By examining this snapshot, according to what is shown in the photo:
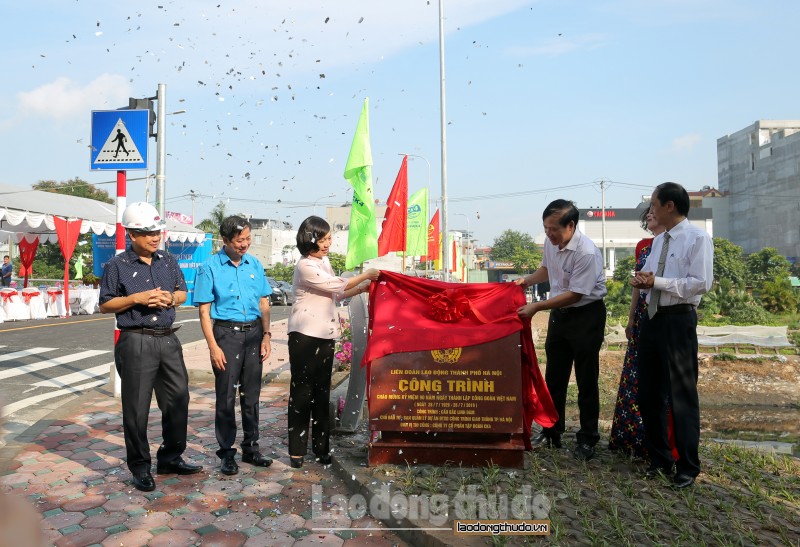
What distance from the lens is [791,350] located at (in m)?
12.7

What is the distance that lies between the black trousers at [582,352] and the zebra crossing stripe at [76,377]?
5.65 m

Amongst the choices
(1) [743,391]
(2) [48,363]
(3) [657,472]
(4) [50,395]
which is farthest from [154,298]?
Result: (1) [743,391]

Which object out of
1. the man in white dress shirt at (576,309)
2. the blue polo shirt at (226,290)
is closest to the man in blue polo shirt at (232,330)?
the blue polo shirt at (226,290)

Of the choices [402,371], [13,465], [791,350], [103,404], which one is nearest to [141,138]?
[103,404]

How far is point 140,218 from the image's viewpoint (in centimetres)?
462

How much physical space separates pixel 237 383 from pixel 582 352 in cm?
250

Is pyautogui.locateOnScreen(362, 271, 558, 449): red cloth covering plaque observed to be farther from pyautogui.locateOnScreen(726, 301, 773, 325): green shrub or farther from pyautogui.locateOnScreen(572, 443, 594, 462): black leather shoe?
pyautogui.locateOnScreen(726, 301, 773, 325): green shrub

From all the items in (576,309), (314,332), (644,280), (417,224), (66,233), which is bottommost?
(314,332)

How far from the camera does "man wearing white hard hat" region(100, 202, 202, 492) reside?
4.56m

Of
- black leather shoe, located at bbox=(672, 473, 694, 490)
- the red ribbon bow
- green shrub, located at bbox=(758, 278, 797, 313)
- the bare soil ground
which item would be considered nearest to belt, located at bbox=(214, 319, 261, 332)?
the red ribbon bow

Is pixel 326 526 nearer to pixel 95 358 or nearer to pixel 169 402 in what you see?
pixel 169 402

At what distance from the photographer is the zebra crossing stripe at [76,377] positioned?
28.9 ft

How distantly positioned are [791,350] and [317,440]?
10.8 metres

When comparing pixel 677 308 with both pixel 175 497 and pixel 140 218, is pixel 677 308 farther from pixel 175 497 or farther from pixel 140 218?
pixel 140 218
